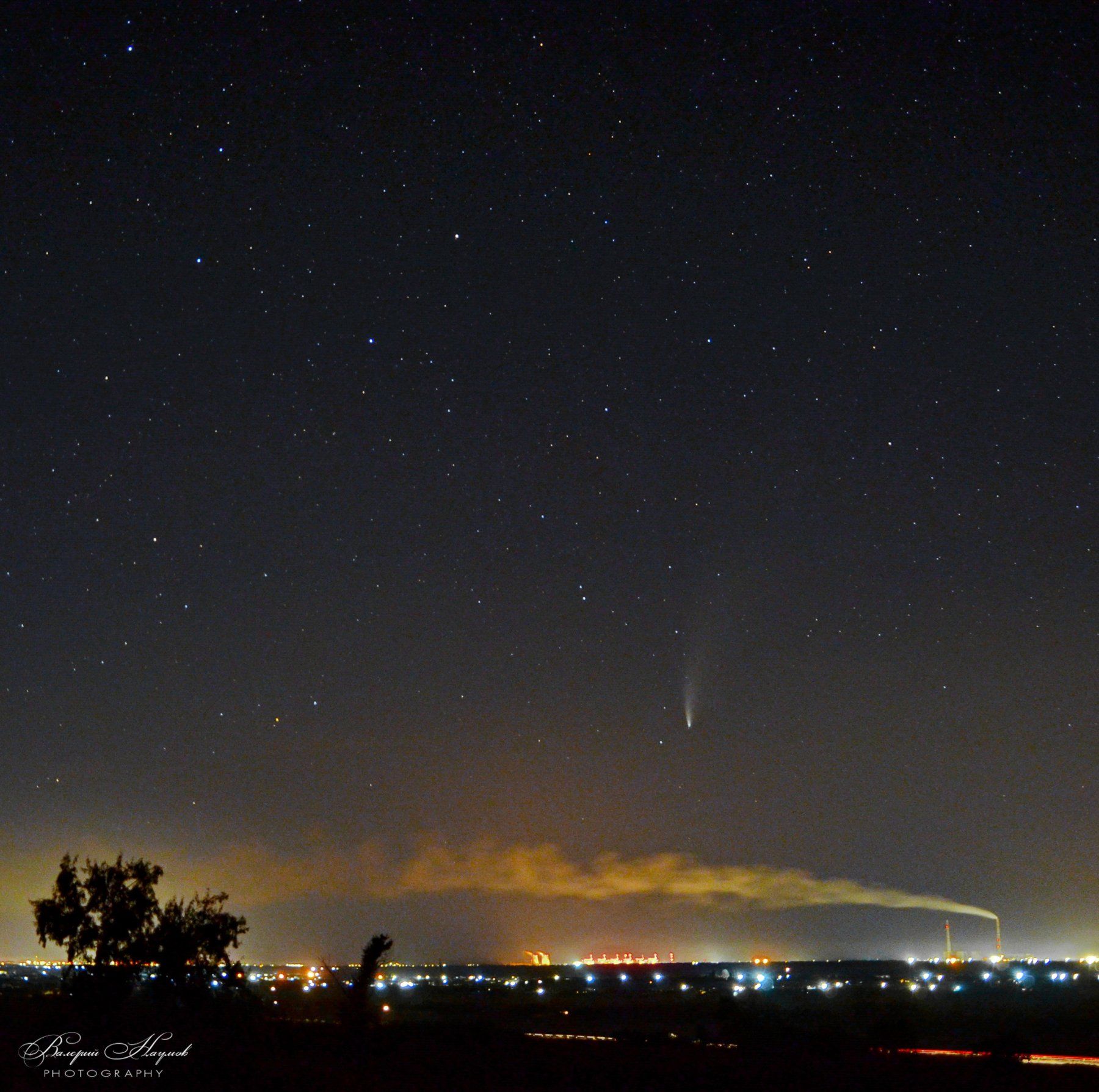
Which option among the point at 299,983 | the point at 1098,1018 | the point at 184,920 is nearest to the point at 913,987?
the point at 1098,1018

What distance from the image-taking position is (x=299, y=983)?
492 ft

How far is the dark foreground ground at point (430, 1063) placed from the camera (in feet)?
64.3

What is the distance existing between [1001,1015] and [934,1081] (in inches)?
1814

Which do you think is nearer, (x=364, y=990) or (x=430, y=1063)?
(x=430, y=1063)

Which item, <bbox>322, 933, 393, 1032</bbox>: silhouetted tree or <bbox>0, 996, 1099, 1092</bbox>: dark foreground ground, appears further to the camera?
<bbox>322, 933, 393, 1032</bbox>: silhouetted tree

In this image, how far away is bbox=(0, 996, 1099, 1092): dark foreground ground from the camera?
1959 cm

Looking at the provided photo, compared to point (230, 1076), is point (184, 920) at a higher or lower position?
higher

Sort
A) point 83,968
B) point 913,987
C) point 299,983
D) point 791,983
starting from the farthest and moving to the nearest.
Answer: point 299,983 → point 791,983 → point 913,987 → point 83,968

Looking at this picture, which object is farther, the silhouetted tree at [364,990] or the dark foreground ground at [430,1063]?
the silhouetted tree at [364,990]

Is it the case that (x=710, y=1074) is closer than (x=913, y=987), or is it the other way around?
(x=710, y=1074)

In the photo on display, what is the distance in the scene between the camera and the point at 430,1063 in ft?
81.5

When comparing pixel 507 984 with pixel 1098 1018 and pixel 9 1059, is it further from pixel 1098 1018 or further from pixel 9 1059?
pixel 9 1059

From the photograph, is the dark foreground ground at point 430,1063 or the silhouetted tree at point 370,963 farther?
the silhouetted tree at point 370,963

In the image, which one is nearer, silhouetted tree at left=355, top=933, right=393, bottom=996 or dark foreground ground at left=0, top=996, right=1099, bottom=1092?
dark foreground ground at left=0, top=996, right=1099, bottom=1092
